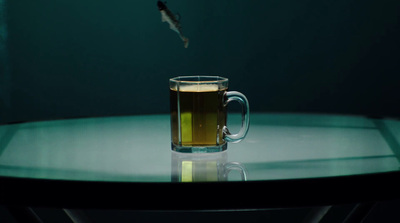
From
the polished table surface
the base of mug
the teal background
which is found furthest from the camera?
the teal background

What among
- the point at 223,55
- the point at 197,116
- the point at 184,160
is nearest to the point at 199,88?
the point at 197,116

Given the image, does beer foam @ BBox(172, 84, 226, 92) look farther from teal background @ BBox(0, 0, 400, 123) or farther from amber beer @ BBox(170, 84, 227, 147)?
teal background @ BBox(0, 0, 400, 123)

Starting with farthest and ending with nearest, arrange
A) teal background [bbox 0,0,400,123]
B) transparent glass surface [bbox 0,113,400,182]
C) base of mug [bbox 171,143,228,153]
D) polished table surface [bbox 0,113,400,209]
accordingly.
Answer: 1. teal background [bbox 0,0,400,123]
2. base of mug [bbox 171,143,228,153]
3. transparent glass surface [bbox 0,113,400,182]
4. polished table surface [bbox 0,113,400,209]

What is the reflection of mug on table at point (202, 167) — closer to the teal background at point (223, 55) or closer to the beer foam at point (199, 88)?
the beer foam at point (199, 88)

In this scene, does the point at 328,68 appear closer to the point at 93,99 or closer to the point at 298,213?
the point at 298,213

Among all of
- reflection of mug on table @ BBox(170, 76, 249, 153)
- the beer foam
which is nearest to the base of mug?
reflection of mug on table @ BBox(170, 76, 249, 153)

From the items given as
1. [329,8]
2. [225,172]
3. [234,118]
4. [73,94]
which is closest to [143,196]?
[225,172]

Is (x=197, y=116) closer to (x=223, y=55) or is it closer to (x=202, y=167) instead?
(x=202, y=167)
